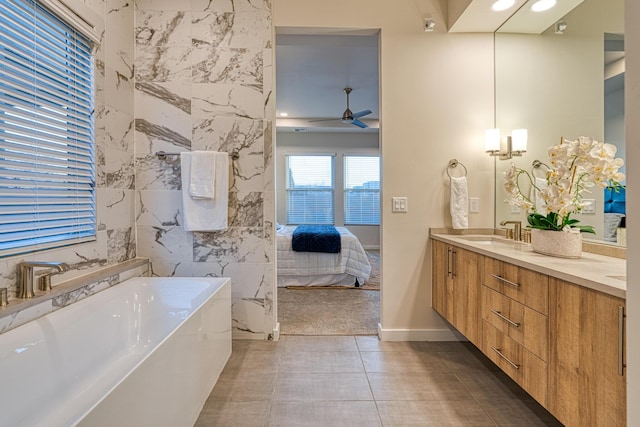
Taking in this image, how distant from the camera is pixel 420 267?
2.51 meters

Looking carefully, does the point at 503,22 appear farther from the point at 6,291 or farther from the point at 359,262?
the point at 6,291

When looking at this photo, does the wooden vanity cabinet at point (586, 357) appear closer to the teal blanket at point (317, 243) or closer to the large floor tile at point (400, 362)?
Answer: the large floor tile at point (400, 362)

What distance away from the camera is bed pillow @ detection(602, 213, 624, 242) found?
1.58 meters

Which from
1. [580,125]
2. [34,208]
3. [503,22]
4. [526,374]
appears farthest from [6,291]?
[503,22]

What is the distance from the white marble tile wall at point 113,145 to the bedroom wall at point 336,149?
15.0 ft

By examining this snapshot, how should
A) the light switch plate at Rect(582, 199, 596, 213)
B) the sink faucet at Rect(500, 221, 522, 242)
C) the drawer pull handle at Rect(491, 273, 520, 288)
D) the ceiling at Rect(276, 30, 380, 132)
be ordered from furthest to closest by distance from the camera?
the ceiling at Rect(276, 30, 380, 132)
the sink faucet at Rect(500, 221, 522, 242)
the light switch plate at Rect(582, 199, 596, 213)
the drawer pull handle at Rect(491, 273, 520, 288)

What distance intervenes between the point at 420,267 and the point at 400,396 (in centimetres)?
102

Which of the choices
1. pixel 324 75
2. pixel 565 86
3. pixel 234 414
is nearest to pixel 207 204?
pixel 234 414

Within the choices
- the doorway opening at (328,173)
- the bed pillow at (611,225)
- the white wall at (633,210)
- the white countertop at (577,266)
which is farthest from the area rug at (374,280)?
the white wall at (633,210)

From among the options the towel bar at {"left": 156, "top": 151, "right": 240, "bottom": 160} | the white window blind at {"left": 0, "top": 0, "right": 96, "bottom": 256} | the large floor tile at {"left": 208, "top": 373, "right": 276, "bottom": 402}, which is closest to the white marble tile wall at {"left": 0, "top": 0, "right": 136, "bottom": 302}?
the white window blind at {"left": 0, "top": 0, "right": 96, "bottom": 256}

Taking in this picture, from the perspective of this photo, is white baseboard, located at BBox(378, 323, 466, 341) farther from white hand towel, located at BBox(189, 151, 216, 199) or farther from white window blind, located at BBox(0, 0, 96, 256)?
white window blind, located at BBox(0, 0, 96, 256)

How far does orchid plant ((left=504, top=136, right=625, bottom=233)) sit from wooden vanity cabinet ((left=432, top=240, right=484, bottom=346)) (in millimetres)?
439

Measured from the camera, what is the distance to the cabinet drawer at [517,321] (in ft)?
4.41

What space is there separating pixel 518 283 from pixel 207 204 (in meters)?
2.03
